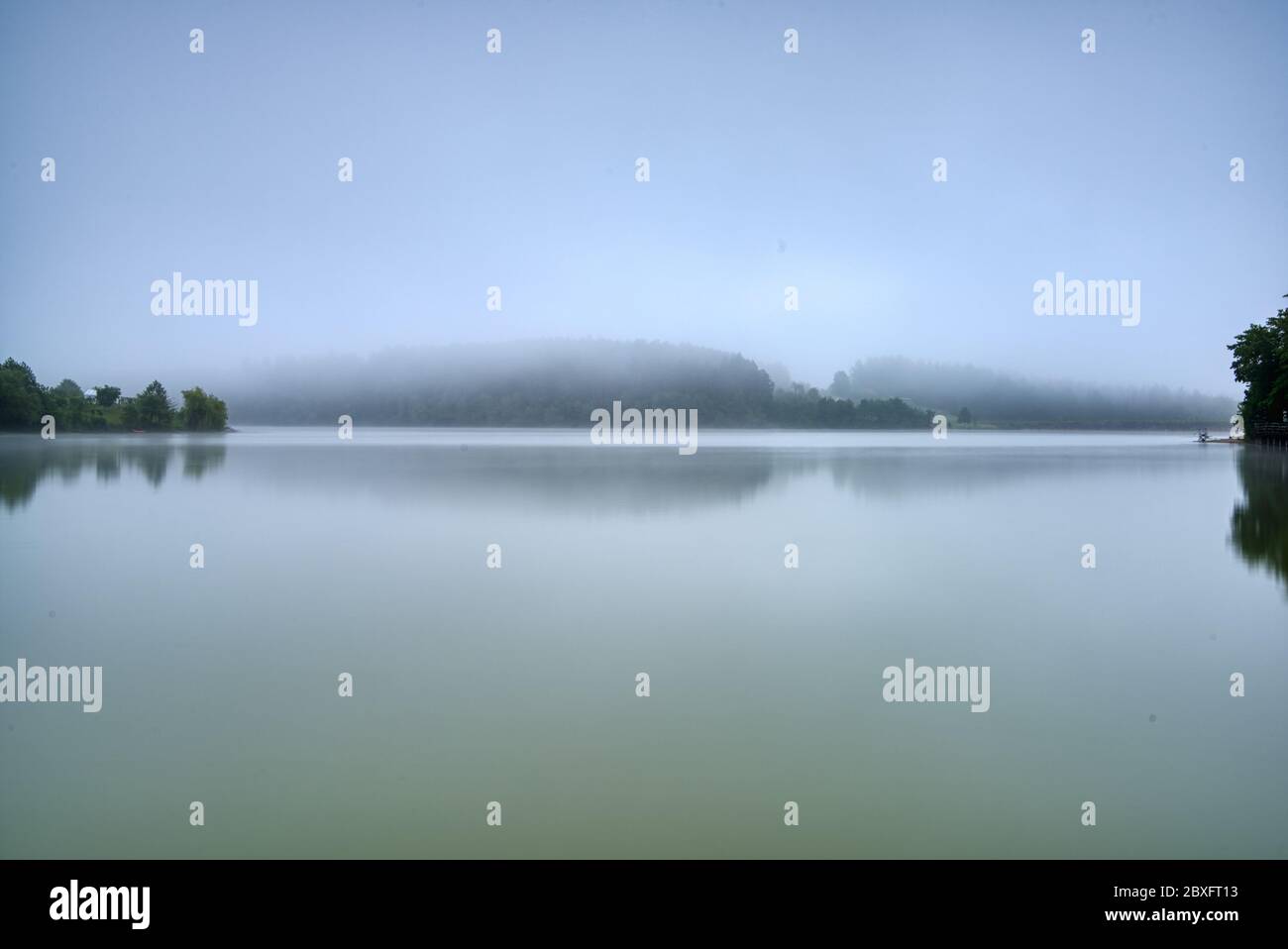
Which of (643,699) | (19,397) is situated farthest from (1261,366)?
(19,397)

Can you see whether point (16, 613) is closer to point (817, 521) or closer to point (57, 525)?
point (57, 525)

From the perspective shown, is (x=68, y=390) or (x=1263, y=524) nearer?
(x=1263, y=524)

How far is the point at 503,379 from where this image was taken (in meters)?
114

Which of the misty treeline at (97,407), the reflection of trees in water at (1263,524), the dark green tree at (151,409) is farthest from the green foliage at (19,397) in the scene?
the reflection of trees in water at (1263,524)

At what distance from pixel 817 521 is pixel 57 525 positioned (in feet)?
36.7

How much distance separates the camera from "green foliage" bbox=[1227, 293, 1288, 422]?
172ft

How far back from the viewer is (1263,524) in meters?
13.2

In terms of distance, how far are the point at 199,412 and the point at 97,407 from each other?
9937mm

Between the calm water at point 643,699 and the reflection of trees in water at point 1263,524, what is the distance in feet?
0.38

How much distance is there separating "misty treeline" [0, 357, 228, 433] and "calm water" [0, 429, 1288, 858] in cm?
6690
